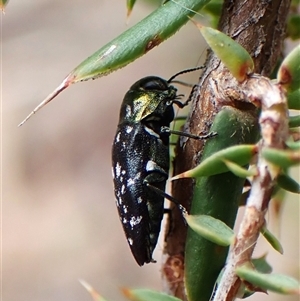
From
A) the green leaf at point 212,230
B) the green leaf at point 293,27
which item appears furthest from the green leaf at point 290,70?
the green leaf at point 293,27

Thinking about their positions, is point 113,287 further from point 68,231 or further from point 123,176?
point 123,176

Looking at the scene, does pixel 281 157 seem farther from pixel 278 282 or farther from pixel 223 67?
pixel 223 67

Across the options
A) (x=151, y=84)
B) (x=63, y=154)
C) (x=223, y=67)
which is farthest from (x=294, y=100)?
(x=63, y=154)

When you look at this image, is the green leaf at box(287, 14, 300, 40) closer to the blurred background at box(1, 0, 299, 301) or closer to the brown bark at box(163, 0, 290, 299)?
the brown bark at box(163, 0, 290, 299)

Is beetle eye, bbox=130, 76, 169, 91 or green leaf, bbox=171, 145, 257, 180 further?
beetle eye, bbox=130, 76, 169, 91

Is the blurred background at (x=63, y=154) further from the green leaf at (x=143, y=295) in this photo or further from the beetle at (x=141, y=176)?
the green leaf at (x=143, y=295)

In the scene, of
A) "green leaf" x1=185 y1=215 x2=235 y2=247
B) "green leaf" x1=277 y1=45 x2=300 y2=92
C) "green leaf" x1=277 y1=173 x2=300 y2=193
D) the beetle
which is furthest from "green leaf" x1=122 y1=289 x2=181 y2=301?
the beetle

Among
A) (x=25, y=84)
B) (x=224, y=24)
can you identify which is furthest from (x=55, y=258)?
(x=224, y=24)
